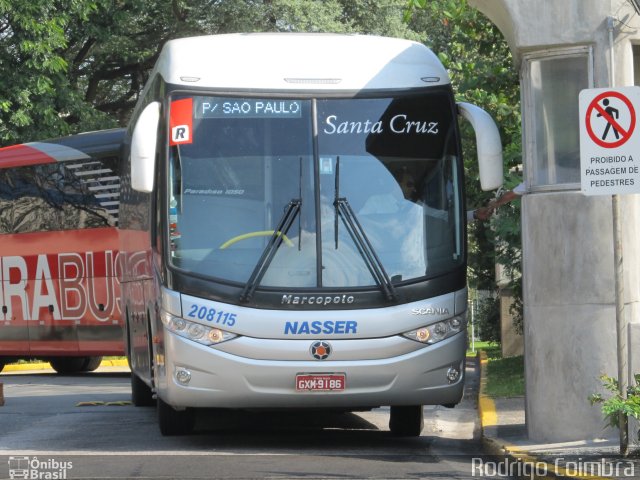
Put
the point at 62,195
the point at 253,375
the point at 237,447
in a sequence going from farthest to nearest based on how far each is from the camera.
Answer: the point at 62,195
the point at 237,447
the point at 253,375

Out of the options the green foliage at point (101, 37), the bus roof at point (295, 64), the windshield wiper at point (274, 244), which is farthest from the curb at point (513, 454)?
the green foliage at point (101, 37)

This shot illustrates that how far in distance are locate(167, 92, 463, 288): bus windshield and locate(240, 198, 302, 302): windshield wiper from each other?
0.01 meters

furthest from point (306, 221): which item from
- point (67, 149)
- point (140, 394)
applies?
point (67, 149)

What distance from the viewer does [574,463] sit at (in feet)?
31.6

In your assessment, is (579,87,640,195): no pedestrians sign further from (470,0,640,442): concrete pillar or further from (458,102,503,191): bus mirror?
(458,102,503,191): bus mirror

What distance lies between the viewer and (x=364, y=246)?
11.3 m

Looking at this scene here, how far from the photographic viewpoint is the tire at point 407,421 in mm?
12781

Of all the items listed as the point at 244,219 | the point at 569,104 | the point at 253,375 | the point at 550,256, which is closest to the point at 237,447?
the point at 253,375

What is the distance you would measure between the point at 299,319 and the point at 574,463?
8.41 feet

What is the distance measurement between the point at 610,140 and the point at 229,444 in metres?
4.48

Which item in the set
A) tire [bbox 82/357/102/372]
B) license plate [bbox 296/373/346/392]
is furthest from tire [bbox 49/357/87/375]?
license plate [bbox 296/373/346/392]

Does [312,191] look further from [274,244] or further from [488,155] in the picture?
[488,155]

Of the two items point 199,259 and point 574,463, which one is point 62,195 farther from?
point 574,463

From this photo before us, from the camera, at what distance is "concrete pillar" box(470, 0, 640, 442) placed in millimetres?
10938
